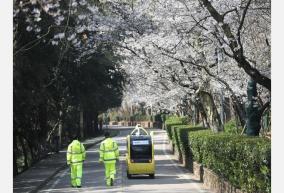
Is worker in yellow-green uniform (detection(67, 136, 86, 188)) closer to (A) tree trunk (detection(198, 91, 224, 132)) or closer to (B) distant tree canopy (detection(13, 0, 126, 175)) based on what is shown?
(B) distant tree canopy (detection(13, 0, 126, 175))

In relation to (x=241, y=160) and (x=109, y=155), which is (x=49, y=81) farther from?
(x=241, y=160)

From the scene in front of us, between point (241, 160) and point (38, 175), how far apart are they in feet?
45.6

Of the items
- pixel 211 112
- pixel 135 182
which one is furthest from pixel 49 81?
pixel 135 182

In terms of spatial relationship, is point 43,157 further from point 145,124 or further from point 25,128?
point 145,124

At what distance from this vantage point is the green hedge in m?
13.4

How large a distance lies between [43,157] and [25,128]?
7.01 m

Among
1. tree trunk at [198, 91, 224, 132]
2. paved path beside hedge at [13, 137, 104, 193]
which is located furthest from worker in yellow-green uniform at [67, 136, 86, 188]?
tree trunk at [198, 91, 224, 132]

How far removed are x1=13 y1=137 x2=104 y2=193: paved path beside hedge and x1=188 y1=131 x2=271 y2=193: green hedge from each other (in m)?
6.25

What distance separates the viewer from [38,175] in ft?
91.5

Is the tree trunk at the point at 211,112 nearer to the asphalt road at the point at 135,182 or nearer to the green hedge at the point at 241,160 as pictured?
the asphalt road at the point at 135,182
